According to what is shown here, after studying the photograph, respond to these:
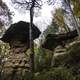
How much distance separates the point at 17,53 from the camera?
2153 centimetres

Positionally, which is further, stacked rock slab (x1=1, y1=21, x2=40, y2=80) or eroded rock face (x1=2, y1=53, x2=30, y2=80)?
stacked rock slab (x1=1, y1=21, x2=40, y2=80)

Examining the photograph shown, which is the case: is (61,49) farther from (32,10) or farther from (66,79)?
(66,79)

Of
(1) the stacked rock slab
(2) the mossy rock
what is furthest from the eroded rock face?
(2) the mossy rock

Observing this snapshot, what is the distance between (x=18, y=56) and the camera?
69.1 ft

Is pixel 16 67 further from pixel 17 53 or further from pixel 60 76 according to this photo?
pixel 60 76

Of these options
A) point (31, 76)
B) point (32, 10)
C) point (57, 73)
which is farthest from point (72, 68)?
point (32, 10)

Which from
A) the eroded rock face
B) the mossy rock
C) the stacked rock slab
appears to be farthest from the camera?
the stacked rock slab

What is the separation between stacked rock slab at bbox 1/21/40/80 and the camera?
64.5ft

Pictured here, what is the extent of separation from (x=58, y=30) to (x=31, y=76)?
22.9 metres

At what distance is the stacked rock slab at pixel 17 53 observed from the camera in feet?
64.5

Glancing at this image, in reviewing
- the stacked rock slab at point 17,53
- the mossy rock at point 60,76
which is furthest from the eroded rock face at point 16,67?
the mossy rock at point 60,76

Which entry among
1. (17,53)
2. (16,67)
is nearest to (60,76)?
(16,67)

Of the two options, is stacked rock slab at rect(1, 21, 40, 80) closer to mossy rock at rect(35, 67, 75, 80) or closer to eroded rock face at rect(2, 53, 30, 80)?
eroded rock face at rect(2, 53, 30, 80)

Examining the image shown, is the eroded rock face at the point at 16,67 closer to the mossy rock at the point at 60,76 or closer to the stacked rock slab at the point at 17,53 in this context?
the stacked rock slab at the point at 17,53
